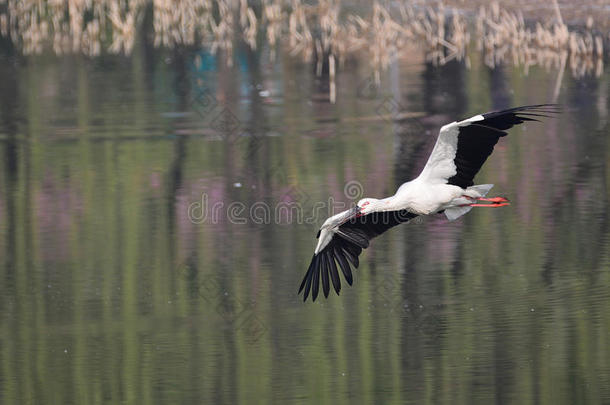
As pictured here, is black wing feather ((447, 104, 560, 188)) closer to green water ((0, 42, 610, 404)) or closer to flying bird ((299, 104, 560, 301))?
flying bird ((299, 104, 560, 301))

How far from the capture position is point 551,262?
11922 mm

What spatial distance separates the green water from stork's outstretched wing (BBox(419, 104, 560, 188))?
150 cm

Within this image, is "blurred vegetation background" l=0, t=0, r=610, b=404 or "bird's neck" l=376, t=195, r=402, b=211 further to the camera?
"blurred vegetation background" l=0, t=0, r=610, b=404

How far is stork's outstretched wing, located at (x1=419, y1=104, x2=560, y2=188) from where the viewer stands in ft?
29.3

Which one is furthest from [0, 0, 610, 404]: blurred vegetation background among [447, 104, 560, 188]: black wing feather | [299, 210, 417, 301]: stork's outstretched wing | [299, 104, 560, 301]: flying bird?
[447, 104, 560, 188]: black wing feather

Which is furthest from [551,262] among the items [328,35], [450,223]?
[328,35]

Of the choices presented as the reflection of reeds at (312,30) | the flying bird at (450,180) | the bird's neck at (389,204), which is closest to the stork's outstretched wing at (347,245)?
the flying bird at (450,180)

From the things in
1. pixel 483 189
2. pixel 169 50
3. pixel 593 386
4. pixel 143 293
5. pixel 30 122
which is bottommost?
pixel 593 386

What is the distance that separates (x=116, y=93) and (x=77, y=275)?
780 cm

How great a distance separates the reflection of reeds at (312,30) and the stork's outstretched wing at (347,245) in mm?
10295

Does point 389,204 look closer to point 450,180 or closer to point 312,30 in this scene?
point 450,180

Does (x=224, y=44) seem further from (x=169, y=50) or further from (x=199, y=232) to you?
(x=199, y=232)

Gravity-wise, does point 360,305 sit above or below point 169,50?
below

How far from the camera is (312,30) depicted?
23.4m
